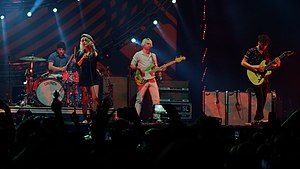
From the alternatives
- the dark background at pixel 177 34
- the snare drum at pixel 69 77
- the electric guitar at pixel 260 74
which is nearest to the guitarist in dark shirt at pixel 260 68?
the electric guitar at pixel 260 74

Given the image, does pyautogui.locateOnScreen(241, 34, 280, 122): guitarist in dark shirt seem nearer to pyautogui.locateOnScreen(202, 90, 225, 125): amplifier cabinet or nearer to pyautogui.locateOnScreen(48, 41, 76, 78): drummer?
pyautogui.locateOnScreen(202, 90, 225, 125): amplifier cabinet

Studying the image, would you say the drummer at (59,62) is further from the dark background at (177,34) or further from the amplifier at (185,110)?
the amplifier at (185,110)

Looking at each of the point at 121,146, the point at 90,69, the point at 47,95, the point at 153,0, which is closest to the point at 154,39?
the point at 153,0

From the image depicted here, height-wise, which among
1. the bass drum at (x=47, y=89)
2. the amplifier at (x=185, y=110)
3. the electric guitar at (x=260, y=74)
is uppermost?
the electric guitar at (x=260, y=74)

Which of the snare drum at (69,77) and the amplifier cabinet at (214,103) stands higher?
the snare drum at (69,77)

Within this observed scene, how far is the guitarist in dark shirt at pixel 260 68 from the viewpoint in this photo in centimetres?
1137

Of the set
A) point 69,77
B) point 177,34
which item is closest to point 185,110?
point 177,34

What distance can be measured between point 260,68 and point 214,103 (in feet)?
8.33

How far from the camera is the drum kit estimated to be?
14.0m

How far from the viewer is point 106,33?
55.6 feet

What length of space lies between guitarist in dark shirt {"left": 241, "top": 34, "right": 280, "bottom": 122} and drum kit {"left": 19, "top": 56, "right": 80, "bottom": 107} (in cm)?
488

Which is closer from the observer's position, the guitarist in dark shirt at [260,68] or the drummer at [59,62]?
the guitarist in dark shirt at [260,68]

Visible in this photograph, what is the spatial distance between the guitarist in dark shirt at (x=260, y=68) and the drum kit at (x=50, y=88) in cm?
488

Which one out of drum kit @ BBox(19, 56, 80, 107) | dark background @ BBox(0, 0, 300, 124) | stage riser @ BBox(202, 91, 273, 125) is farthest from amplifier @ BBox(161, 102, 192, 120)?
drum kit @ BBox(19, 56, 80, 107)
